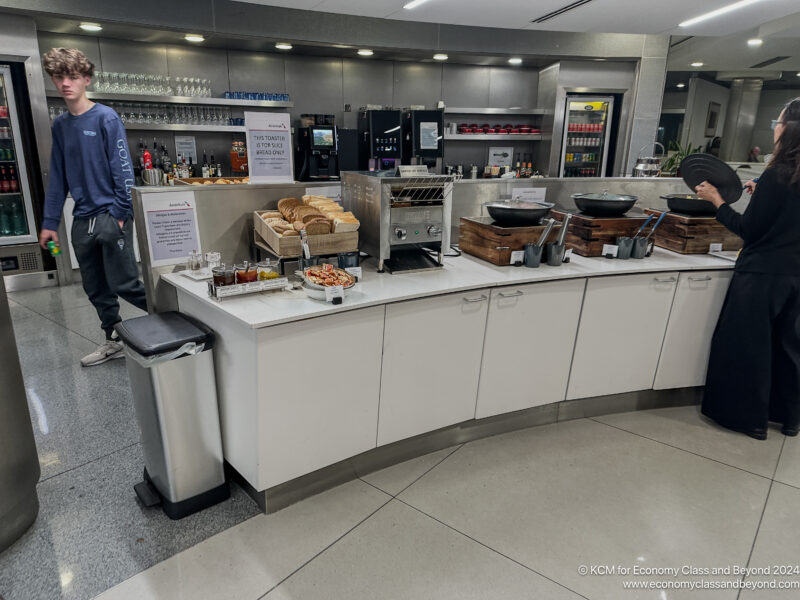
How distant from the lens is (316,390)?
6.72ft

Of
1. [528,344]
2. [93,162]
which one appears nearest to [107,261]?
[93,162]

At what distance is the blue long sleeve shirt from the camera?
2986mm

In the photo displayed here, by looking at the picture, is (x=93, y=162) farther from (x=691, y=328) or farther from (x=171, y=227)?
(x=691, y=328)

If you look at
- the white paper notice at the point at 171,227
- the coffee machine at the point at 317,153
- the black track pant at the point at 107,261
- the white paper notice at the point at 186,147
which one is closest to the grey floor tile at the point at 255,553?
the white paper notice at the point at 171,227

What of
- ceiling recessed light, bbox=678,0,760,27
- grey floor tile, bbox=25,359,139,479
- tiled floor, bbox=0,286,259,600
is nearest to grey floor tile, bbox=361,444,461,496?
tiled floor, bbox=0,286,259,600

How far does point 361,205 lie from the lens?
98.9 inches

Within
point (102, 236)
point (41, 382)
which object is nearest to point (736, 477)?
point (102, 236)

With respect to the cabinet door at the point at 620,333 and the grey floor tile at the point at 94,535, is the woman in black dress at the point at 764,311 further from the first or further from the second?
the grey floor tile at the point at 94,535

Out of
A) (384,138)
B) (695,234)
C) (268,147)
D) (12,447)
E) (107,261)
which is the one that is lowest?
(12,447)

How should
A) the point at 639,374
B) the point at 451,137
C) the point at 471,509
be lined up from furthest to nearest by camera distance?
the point at 451,137 < the point at 639,374 < the point at 471,509

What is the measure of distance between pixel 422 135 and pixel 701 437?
15.7 ft

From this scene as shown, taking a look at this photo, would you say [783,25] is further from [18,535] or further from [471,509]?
[18,535]

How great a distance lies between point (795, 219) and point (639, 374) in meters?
1.08

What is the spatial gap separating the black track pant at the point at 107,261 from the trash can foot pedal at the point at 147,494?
1.22 m
